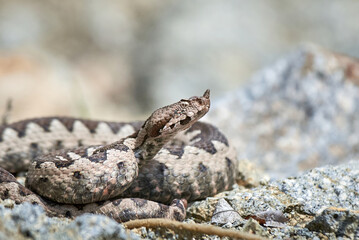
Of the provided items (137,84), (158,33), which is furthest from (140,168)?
(158,33)

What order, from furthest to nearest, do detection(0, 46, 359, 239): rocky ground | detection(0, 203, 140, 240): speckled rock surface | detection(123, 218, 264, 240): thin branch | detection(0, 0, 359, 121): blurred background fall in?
detection(0, 0, 359, 121): blurred background, detection(0, 46, 359, 239): rocky ground, detection(123, 218, 264, 240): thin branch, detection(0, 203, 140, 240): speckled rock surface

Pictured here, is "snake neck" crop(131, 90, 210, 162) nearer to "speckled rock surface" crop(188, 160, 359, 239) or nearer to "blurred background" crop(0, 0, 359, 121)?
"speckled rock surface" crop(188, 160, 359, 239)

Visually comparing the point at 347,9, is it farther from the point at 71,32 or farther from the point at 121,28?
the point at 71,32

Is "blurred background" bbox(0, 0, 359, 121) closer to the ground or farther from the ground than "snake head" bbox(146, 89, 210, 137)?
farther from the ground

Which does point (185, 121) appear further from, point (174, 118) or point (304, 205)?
point (304, 205)

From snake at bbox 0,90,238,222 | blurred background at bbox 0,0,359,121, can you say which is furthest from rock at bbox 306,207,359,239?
blurred background at bbox 0,0,359,121

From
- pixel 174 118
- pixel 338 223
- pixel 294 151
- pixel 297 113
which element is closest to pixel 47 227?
pixel 174 118

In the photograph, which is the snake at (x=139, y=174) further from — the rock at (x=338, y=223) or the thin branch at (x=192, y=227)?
the rock at (x=338, y=223)
